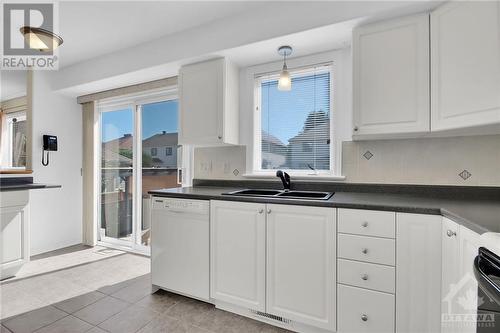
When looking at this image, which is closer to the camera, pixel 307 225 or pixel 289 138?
pixel 307 225

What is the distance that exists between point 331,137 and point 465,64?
1.03 m

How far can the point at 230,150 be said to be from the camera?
8.82 feet

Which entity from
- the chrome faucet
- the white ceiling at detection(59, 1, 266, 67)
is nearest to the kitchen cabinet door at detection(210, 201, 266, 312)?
the chrome faucet

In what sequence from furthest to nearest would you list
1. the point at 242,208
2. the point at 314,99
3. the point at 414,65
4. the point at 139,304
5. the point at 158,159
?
1. the point at 158,159
2. the point at 314,99
3. the point at 139,304
4. the point at 242,208
5. the point at 414,65

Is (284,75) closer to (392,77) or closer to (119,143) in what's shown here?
(392,77)

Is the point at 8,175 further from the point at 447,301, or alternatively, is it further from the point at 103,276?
the point at 447,301

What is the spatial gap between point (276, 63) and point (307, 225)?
1666 mm

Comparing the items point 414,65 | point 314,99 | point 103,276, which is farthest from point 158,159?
point 414,65

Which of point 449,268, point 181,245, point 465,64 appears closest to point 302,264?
point 449,268

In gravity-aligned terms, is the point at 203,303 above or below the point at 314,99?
below

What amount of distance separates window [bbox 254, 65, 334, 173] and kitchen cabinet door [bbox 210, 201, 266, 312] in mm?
820

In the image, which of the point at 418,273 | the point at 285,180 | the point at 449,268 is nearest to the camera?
the point at 449,268

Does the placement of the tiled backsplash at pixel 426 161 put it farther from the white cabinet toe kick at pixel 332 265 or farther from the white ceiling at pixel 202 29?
the white ceiling at pixel 202 29

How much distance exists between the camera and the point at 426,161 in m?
1.88
